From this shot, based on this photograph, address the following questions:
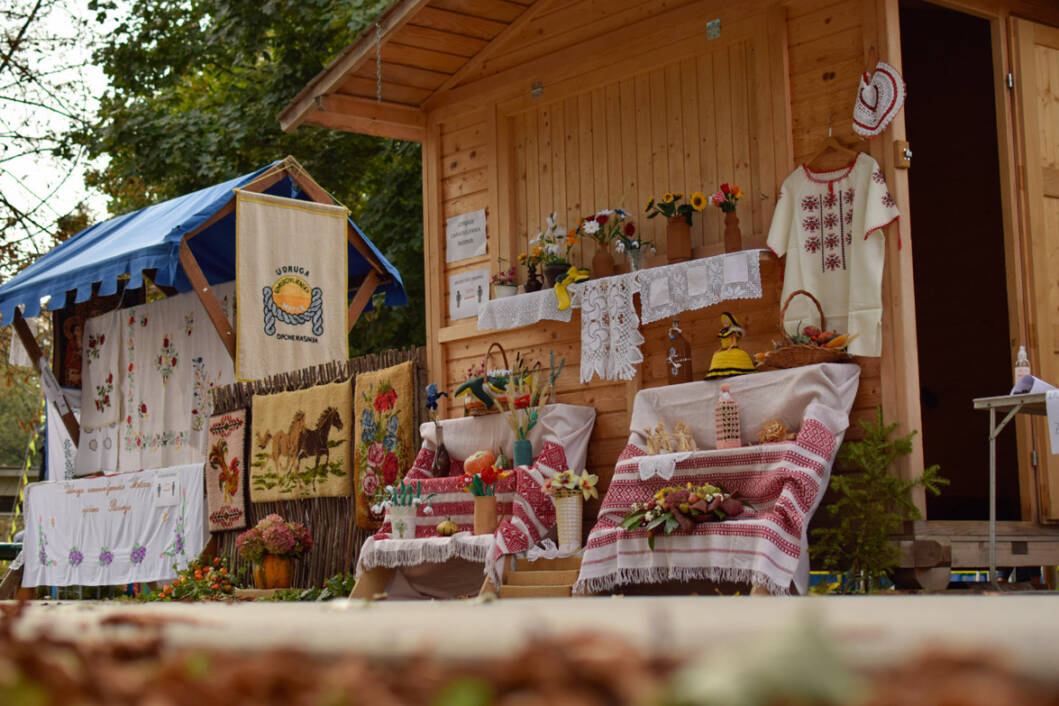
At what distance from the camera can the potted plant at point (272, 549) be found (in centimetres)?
873

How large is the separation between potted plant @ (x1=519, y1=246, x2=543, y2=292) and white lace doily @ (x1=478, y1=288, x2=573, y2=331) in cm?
7

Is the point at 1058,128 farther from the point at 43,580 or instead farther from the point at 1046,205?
the point at 43,580

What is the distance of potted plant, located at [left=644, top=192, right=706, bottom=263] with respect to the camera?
7.29 meters

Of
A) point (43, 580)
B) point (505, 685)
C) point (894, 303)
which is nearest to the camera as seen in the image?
point (505, 685)

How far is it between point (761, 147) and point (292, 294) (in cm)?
400

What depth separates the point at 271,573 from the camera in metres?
8.80

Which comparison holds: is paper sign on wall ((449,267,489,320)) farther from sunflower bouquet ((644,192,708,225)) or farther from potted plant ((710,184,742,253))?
potted plant ((710,184,742,253))

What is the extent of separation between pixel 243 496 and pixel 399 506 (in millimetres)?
2500

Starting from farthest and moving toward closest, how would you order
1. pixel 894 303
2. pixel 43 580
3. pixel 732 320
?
1. pixel 43 580
2. pixel 732 320
3. pixel 894 303

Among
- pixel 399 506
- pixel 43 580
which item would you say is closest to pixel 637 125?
pixel 399 506

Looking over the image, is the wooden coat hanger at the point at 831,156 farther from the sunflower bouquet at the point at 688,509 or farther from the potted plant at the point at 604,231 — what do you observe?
the sunflower bouquet at the point at 688,509

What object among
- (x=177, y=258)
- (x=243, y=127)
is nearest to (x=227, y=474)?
(x=177, y=258)

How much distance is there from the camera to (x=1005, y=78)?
7.48 m

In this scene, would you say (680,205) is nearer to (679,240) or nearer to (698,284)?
(679,240)
